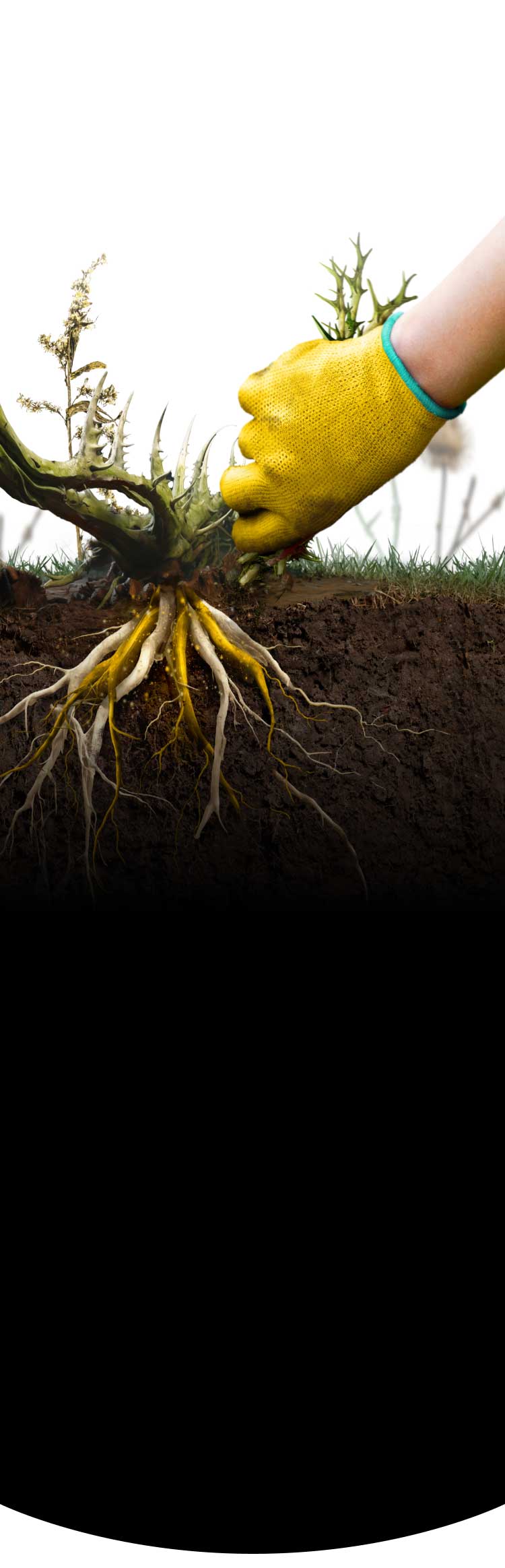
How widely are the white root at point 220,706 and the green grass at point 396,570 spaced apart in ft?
0.67

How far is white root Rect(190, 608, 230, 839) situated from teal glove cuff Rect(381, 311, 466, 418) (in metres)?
0.29

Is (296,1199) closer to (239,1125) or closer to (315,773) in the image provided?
(239,1125)

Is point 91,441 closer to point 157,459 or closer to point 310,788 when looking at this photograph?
point 157,459

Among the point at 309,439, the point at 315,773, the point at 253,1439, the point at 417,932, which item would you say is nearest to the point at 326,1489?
the point at 253,1439

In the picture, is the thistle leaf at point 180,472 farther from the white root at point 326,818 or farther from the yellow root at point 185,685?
the white root at point 326,818

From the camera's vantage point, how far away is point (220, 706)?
3.61ft

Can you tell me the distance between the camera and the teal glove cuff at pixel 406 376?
119 centimetres

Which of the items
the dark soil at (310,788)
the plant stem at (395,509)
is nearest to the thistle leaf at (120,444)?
the dark soil at (310,788)

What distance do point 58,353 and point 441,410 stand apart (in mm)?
355

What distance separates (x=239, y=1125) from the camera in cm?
107

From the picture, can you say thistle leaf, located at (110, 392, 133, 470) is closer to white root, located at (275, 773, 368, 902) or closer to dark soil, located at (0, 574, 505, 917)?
dark soil, located at (0, 574, 505, 917)

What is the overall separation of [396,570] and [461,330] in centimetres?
25

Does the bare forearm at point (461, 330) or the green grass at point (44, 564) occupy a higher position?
the bare forearm at point (461, 330)

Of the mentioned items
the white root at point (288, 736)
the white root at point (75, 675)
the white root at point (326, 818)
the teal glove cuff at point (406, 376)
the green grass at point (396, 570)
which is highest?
the teal glove cuff at point (406, 376)
